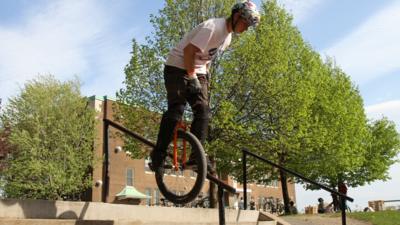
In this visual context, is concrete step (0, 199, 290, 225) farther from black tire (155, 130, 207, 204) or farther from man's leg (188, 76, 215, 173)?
man's leg (188, 76, 215, 173)

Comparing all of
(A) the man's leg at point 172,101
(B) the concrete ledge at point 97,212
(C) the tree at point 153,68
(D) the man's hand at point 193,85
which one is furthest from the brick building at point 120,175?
(D) the man's hand at point 193,85

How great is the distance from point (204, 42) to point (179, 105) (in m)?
0.87

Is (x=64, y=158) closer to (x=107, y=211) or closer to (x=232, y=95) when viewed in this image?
(x=232, y=95)

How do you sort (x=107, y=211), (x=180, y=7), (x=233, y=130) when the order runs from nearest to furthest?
(x=107, y=211)
(x=233, y=130)
(x=180, y=7)

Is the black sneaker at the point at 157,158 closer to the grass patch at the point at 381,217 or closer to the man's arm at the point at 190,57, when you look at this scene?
the man's arm at the point at 190,57

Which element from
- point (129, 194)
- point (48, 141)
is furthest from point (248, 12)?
point (129, 194)

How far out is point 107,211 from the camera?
6195 millimetres

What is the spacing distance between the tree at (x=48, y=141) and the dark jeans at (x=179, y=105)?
2808 centimetres

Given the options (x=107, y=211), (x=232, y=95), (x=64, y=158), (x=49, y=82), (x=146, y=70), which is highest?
(x=49, y=82)

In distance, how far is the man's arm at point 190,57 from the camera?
5293 mm

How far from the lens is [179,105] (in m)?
5.54

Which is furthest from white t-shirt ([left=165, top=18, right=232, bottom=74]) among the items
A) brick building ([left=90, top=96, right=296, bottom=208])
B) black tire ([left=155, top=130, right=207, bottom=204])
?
brick building ([left=90, top=96, right=296, bottom=208])

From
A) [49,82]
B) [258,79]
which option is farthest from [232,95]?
[49,82]

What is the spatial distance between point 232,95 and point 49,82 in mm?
20047
